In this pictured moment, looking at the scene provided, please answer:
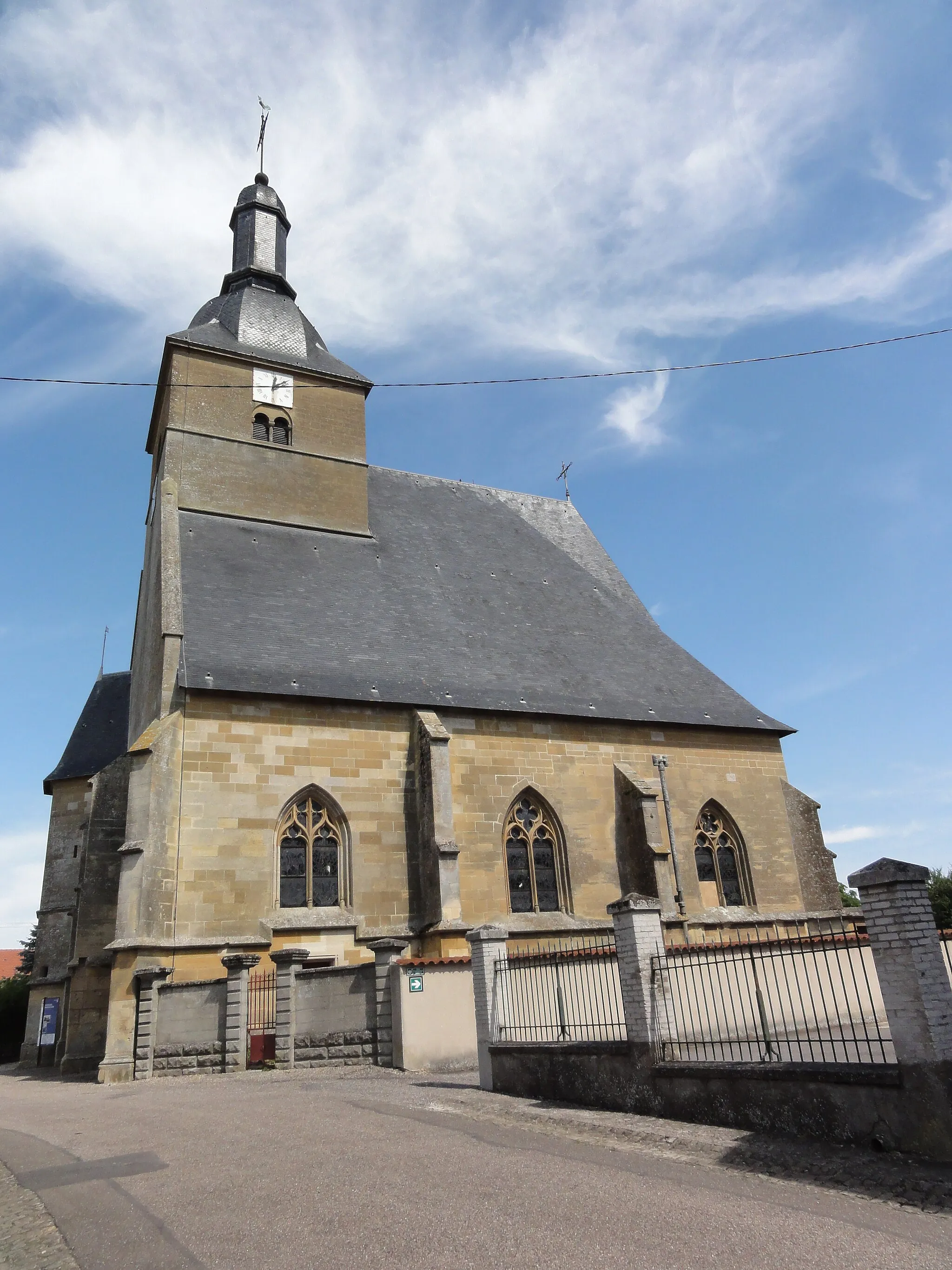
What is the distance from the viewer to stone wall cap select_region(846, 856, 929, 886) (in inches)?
228

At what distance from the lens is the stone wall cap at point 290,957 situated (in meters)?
12.2

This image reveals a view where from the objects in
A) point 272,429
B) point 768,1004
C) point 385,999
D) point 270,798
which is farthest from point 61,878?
point 768,1004

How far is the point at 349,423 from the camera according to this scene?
2147cm

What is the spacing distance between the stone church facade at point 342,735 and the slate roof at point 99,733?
0.08 metres

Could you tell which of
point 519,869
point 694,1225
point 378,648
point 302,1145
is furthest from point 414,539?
point 694,1225

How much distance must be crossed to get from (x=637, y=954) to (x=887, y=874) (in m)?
2.81

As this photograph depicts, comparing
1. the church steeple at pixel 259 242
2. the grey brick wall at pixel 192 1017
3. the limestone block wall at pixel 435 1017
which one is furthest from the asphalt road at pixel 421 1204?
the church steeple at pixel 259 242

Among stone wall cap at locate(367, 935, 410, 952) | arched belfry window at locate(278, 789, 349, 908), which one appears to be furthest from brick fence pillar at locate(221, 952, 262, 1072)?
arched belfry window at locate(278, 789, 349, 908)

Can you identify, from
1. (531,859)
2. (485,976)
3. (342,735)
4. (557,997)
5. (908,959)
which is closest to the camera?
(908,959)

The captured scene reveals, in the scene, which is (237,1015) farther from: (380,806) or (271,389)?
(271,389)

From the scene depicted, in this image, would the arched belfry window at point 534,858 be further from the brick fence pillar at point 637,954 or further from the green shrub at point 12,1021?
the green shrub at point 12,1021

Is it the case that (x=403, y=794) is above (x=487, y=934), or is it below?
above

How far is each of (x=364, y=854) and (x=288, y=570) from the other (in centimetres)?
642

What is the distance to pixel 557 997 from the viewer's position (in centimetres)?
988
